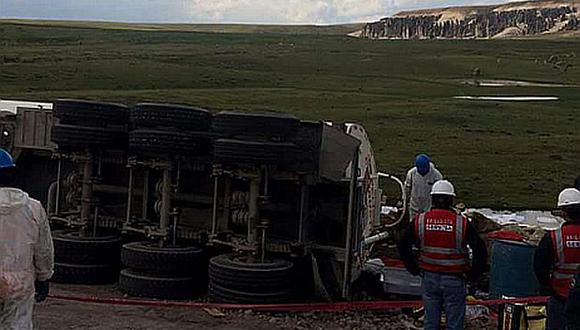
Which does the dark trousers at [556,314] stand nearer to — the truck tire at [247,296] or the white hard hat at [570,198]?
the white hard hat at [570,198]

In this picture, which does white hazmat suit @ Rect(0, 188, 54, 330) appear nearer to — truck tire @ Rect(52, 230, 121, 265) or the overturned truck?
the overturned truck

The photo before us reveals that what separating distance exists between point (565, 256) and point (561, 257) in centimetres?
3

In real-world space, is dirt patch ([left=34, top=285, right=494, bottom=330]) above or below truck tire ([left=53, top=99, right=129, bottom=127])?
below

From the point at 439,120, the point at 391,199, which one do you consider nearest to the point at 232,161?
the point at 391,199

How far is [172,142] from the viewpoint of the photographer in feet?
31.6

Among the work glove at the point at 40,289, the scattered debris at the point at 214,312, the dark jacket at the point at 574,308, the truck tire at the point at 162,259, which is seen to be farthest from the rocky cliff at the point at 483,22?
the work glove at the point at 40,289

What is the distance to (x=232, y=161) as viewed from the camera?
9.29 meters

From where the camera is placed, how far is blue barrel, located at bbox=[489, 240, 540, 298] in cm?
903

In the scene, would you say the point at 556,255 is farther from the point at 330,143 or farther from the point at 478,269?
the point at 330,143

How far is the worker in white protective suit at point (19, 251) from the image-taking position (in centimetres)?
568

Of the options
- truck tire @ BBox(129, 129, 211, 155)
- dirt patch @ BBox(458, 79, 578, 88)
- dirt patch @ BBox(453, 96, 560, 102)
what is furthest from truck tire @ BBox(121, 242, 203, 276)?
dirt patch @ BBox(458, 79, 578, 88)

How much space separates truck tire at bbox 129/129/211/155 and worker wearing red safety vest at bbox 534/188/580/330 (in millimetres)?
3785

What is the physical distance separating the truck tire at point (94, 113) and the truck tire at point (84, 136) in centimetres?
8

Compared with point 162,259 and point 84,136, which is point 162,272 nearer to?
point 162,259
